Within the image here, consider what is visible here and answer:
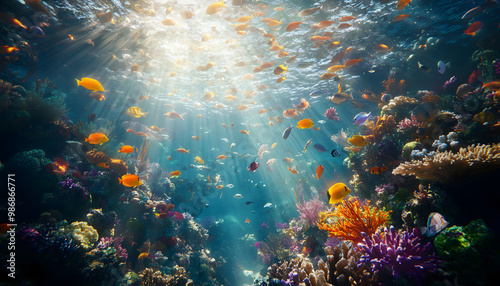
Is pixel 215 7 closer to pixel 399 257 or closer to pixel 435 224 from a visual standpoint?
pixel 435 224

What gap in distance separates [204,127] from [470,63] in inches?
1691

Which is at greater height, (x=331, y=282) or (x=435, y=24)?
(x=435, y=24)

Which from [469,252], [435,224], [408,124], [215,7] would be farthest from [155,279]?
[408,124]

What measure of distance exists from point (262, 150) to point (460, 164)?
17011mm

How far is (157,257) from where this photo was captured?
704 cm

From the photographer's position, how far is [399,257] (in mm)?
2588

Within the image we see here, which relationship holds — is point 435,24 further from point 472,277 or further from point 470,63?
point 472,277

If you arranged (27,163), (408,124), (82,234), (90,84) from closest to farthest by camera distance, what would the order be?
1. (82,234)
2. (90,84)
3. (27,163)
4. (408,124)

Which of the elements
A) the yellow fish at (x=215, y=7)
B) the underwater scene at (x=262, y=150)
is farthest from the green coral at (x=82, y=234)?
the yellow fish at (x=215, y=7)

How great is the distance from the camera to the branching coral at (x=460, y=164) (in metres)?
2.89

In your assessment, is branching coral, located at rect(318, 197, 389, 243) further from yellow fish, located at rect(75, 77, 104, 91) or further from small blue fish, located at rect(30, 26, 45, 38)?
small blue fish, located at rect(30, 26, 45, 38)

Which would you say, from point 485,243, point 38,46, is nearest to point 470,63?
point 485,243

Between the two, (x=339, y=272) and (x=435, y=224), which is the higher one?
(x=435, y=224)

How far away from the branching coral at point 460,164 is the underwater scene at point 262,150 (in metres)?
0.02
